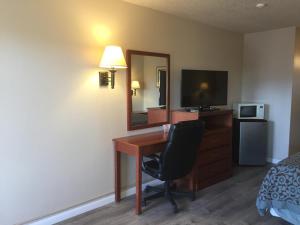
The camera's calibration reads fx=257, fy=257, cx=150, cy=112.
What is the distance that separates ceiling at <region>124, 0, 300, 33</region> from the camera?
2.99 metres

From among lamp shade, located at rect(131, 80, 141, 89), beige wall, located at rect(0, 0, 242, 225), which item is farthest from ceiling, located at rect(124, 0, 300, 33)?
lamp shade, located at rect(131, 80, 141, 89)

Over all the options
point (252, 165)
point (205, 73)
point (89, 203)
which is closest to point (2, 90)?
point (89, 203)

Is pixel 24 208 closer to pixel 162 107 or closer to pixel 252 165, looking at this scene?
pixel 162 107

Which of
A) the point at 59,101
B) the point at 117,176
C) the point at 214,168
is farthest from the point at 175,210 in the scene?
the point at 59,101

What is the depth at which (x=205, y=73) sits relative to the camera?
12.7ft

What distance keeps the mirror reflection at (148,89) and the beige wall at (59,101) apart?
0.49 feet

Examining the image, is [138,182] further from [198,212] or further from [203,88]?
[203,88]

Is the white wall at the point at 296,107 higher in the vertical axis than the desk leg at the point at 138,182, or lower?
higher

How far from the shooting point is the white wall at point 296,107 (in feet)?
14.0

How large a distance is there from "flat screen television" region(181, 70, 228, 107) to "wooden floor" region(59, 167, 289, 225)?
4.15ft

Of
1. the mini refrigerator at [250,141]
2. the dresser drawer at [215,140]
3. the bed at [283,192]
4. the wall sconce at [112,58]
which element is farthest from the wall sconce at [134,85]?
the mini refrigerator at [250,141]

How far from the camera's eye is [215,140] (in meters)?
3.53

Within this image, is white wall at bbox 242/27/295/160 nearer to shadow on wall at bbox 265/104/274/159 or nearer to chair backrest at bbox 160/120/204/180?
shadow on wall at bbox 265/104/274/159

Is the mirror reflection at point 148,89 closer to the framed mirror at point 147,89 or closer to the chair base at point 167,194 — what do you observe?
the framed mirror at point 147,89
